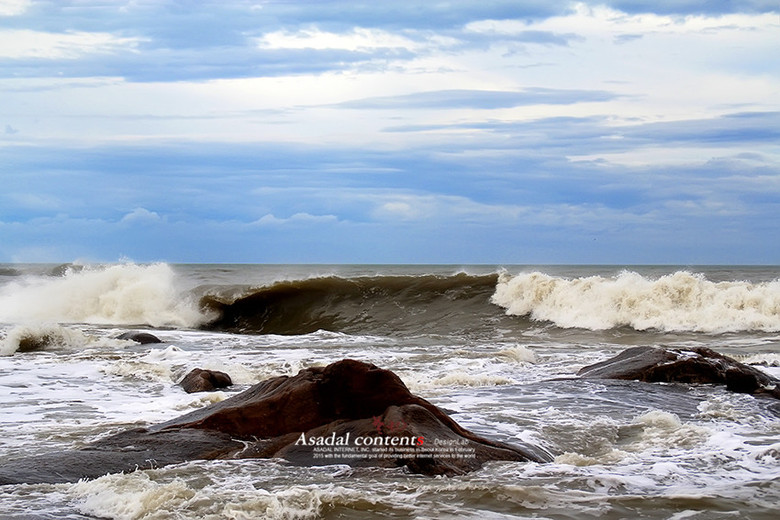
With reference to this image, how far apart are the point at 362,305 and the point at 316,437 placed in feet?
69.0

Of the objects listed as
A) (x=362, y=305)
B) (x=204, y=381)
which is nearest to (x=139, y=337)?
(x=204, y=381)

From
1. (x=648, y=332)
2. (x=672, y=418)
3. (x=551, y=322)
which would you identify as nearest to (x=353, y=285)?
(x=551, y=322)

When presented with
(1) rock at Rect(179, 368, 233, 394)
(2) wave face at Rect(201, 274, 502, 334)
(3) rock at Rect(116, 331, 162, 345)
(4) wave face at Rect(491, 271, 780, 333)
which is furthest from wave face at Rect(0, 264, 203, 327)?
(1) rock at Rect(179, 368, 233, 394)

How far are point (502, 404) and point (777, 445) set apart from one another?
2763mm

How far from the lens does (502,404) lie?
8539 mm

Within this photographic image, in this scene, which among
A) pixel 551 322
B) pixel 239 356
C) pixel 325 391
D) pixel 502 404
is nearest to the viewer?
pixel 325 391

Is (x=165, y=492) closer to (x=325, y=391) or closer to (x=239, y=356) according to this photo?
(x=325, y=391)

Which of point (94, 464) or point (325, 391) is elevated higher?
point (325, 391)

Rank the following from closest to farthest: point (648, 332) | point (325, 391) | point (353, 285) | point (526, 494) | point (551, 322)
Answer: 1. point (526, 494)
2. point (325, 391)
3. point (648, 332)
4. point (551, 322)
5. point (353, 285)

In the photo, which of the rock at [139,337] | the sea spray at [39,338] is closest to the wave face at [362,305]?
the rock at [139,337]

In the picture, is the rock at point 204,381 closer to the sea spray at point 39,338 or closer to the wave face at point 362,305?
the sea spray at point 39,338

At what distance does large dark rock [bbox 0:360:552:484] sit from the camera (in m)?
5.68

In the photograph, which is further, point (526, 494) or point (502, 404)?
point (502, 404)

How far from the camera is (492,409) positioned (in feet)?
27.0
